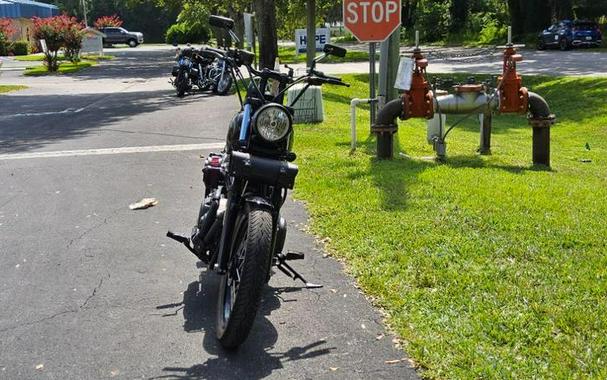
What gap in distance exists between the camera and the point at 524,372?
363cm

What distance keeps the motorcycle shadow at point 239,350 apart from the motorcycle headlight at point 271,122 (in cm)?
116

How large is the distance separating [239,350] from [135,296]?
1175mm

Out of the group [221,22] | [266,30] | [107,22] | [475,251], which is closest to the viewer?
[221,22]

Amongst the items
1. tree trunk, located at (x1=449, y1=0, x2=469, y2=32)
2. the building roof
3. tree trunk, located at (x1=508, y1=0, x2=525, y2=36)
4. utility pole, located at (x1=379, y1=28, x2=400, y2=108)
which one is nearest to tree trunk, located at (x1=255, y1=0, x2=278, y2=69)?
utility pole, located at (x1=379, y1=28, x2=400, y2=108)

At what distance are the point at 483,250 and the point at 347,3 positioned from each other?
18.9ft

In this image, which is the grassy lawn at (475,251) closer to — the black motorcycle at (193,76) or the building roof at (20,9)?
the black motorcycle at (193,76)

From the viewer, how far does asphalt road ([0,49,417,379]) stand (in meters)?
3.97

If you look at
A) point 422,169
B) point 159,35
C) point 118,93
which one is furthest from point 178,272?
point 159,35

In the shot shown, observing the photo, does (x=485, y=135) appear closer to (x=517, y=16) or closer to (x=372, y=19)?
(x=372, y=19)

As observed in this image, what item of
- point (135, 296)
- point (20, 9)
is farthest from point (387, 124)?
point (20, 9)

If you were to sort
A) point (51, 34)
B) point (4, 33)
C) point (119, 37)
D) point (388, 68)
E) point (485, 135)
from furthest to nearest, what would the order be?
1. point (119, 37)
2. point (4, 33)
3. point (51, 34)
4. point (388, 68)
5. point (485, 135)

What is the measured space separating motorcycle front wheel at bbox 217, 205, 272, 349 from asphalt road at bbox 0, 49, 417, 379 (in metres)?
0.15

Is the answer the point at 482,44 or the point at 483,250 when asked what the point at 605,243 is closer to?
the point at 483,250

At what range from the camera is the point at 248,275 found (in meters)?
3.83
